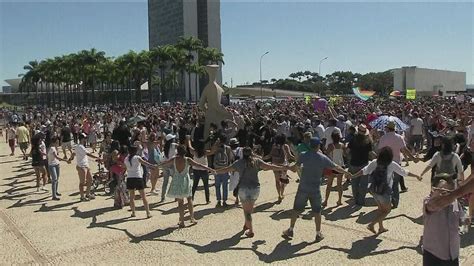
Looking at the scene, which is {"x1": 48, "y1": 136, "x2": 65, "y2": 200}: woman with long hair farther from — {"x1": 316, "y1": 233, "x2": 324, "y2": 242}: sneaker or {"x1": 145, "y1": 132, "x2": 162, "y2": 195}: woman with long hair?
{"x1": 316, "y1": 233, "x2": 324, "y2": 242}: sneaker

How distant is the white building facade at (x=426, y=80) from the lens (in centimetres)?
8250

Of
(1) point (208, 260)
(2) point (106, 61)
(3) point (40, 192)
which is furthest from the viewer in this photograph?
(2) point (106, 61)

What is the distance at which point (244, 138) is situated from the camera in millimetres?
12156

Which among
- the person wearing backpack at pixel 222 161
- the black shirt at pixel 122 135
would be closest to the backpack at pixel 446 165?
the person wearing backpack at pixel 222 161

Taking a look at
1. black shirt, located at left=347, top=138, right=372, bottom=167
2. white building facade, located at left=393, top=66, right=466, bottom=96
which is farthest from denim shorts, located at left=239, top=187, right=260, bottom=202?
white building facade, located at left=393, top=66, right=466, bottom=96

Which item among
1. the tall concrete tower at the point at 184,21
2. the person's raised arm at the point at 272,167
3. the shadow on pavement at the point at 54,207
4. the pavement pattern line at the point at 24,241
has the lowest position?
the pavement pattern line at the point at 24,241

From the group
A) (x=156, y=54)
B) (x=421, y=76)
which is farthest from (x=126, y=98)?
(x=421, y=76)

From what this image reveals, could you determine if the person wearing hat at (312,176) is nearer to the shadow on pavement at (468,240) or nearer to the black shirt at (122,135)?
the shadow on pavement at (468,240)

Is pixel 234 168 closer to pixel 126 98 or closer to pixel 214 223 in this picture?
pixel 214 223

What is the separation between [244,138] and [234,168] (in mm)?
5242

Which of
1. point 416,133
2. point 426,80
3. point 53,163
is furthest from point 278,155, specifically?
point 426,80

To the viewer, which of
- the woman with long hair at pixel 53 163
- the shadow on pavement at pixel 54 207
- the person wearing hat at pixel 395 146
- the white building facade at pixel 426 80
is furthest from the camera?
the white building facade at pixel 426 80

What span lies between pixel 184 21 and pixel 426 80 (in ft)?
188

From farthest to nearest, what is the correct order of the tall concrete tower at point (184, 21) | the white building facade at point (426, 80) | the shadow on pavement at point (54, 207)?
the tall concrete tower at point (184, 21), the white building facade at point (426, 80), the shadow on pavement at point (54, 207)
